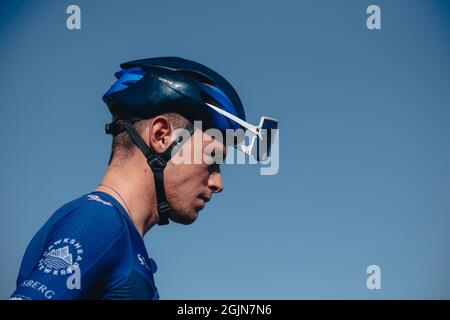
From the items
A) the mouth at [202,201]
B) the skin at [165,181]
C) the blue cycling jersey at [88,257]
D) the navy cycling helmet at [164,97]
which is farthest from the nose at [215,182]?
the blue cycling jersey at [88,257]

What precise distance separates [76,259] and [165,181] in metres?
1.47

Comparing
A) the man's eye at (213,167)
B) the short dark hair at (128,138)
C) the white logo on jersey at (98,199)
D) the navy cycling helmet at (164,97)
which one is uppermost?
the navy cycling helmet at (164,97)

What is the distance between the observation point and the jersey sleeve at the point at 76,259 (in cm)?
322

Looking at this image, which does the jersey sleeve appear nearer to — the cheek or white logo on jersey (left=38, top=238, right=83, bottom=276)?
white logo on jersey (left=38, top=238, right=83, bottom=276)

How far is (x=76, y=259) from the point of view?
3.28 metres

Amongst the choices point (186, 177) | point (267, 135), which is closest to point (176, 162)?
point (186, 177)

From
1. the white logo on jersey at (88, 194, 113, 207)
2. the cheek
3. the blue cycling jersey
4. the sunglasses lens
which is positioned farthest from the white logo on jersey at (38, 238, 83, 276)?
the sunglasses lens

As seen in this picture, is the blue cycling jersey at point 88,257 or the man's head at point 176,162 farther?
the man's head at point 176,162

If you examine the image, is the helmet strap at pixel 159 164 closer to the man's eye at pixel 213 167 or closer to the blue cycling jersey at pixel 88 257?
the man's eye at pixel 213 167

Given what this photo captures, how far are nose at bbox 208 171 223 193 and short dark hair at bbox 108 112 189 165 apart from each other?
55 centimetres

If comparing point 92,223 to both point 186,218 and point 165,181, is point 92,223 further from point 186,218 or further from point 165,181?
point 186,218

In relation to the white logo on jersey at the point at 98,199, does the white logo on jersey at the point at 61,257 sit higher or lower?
lower

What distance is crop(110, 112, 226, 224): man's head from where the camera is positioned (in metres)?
4.63
